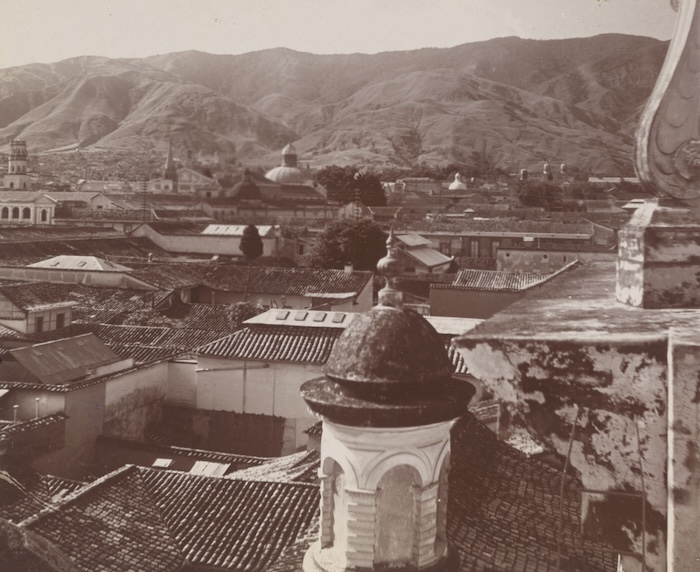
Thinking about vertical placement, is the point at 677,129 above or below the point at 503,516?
above

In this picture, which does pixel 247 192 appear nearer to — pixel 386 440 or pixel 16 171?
pixel 16 171

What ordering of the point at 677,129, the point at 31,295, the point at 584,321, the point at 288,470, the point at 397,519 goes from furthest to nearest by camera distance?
the point at 31,295 → the point at 288,470 → the point at 397,519 → the point at 677,129 → the point at 584,321

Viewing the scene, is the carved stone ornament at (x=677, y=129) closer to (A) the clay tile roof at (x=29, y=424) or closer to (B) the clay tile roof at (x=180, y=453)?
(B) the clay tile roof at (x=180, y=453)

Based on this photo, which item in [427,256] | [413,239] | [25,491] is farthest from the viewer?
[413,239]

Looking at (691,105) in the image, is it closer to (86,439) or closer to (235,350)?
(86,439)

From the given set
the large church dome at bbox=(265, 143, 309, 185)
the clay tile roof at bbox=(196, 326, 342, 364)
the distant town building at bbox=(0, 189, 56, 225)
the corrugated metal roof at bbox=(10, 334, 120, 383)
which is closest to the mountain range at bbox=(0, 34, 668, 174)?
the large church dome at bbox=(265, 143, 309, 185)

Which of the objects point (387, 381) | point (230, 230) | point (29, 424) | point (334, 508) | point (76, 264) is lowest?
point (29, 424)

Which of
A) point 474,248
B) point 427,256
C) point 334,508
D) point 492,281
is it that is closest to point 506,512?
point 334,508
